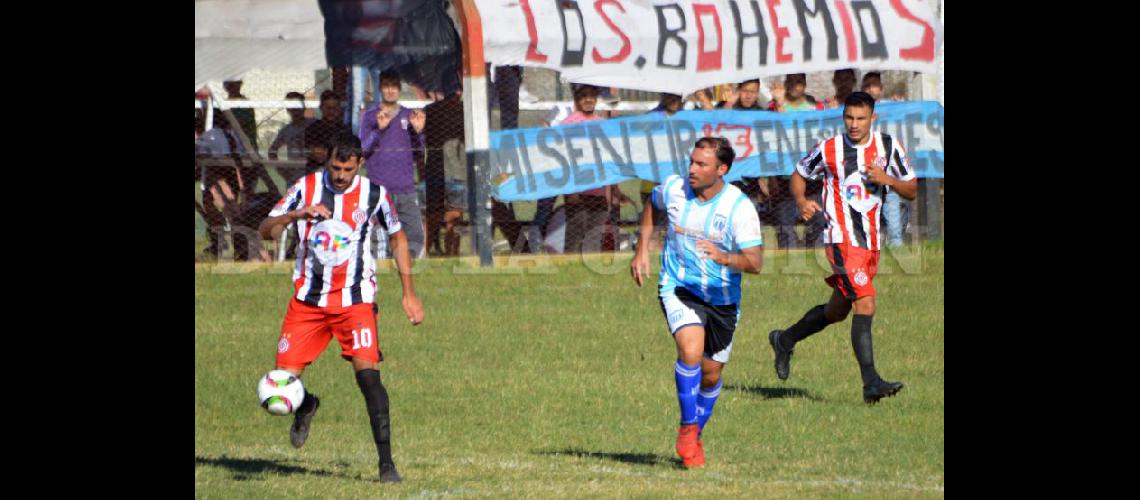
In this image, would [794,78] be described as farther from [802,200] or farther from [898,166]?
[802,200]

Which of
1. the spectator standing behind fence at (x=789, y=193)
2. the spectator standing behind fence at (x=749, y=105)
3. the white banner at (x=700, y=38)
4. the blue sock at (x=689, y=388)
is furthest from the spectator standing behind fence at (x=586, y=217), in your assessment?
the blue sock at (x=689, y=388)

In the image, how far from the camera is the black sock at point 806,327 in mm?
13492

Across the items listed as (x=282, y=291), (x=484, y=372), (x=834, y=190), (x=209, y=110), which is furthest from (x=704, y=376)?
(x=209, y=110)

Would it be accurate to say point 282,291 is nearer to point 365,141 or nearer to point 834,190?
point 365,141

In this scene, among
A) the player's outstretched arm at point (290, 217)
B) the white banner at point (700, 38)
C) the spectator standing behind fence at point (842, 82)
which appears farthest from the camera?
the spectator standing behind fence at point (842, 82)

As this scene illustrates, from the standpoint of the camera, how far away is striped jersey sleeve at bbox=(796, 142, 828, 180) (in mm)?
13055

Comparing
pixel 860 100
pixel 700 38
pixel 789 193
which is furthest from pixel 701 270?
pixel 700 38

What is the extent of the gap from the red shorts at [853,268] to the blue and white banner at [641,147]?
7795mm

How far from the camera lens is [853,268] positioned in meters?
12.8

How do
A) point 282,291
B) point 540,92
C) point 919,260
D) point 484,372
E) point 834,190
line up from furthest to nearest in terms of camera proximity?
1. point 540,92
2. point 919,260
3. point 282,291
4. point 484,372
5. point 834,190

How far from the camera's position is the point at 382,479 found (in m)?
9.86

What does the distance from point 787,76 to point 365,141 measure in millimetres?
5735

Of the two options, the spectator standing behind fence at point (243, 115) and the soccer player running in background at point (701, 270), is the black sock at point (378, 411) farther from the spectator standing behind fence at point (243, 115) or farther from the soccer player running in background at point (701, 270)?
the spectator standing behind fence at point (243, 115)

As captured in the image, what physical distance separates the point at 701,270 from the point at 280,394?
2.72 m
